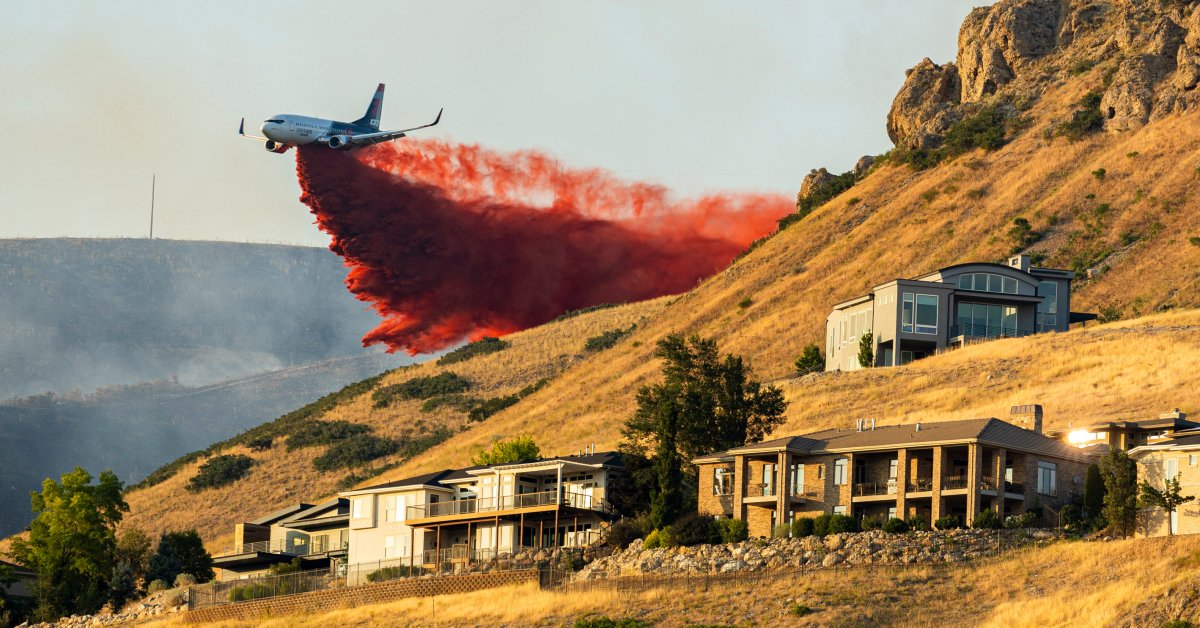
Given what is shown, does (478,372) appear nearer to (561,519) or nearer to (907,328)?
(907,328)

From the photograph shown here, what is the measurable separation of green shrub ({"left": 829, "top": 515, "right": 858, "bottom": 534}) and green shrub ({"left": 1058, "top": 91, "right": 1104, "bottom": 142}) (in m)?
100

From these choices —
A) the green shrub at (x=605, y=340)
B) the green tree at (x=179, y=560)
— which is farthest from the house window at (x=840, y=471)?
the green shrub at (x=605, y=340)

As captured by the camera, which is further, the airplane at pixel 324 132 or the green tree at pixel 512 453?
the airplane at pixel 324 132

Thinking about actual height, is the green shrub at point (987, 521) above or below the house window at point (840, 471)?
below

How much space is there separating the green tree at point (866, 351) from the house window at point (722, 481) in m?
34.8

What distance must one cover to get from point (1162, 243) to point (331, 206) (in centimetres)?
6025

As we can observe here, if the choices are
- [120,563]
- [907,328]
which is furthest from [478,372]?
[120,563]

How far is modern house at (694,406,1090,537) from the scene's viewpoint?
2677 inches

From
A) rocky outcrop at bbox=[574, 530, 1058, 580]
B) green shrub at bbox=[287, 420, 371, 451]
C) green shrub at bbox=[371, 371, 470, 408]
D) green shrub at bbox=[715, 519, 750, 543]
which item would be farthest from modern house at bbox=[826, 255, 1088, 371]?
green shrub at bbox=[371, 371, 470, 408]

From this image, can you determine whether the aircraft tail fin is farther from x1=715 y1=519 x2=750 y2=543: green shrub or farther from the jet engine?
x1=715 y1=519 x2=750 y2=543: green shrub

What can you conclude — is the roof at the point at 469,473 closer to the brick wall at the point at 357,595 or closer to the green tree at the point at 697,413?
the green tree at the point at 697,413

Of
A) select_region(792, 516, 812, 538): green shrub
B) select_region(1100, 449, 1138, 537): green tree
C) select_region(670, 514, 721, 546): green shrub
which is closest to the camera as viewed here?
select_region(1100, 449, 1138, 537): green tree

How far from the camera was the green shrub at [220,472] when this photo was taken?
131m

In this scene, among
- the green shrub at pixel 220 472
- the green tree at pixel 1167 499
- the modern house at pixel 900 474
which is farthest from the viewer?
the green shrub at pixel 220 472
